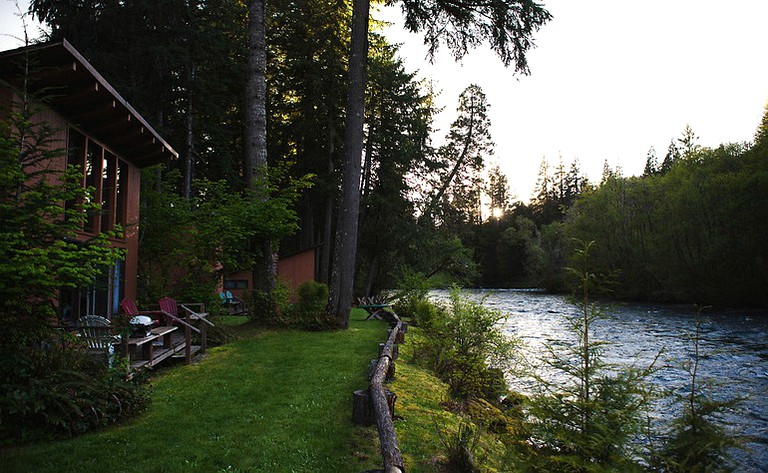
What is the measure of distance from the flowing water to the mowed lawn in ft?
8.16

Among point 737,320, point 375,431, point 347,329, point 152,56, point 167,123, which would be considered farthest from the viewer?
point 737,320

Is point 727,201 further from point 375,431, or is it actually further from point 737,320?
point 375,431

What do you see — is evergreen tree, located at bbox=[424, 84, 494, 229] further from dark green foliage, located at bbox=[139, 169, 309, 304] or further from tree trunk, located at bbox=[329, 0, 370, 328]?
dark green foliage, located at bbox=[139, 169, 309, 304]

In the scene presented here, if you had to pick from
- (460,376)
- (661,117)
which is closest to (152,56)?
(460,376)

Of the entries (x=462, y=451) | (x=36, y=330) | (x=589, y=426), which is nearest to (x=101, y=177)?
(x=36, y=330)

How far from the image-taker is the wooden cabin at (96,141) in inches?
278

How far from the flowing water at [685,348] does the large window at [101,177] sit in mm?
8488

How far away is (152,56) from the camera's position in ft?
54.8

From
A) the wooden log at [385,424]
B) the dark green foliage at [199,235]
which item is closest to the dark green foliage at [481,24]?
the dark green foliage at [199,235]

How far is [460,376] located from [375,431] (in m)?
3.37

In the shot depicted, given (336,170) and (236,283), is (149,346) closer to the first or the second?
(236,283)

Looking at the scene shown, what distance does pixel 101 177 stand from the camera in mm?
9781

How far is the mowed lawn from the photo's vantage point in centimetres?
422

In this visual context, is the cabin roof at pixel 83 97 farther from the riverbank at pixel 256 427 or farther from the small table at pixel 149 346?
the riverbank at pixel 256 427
